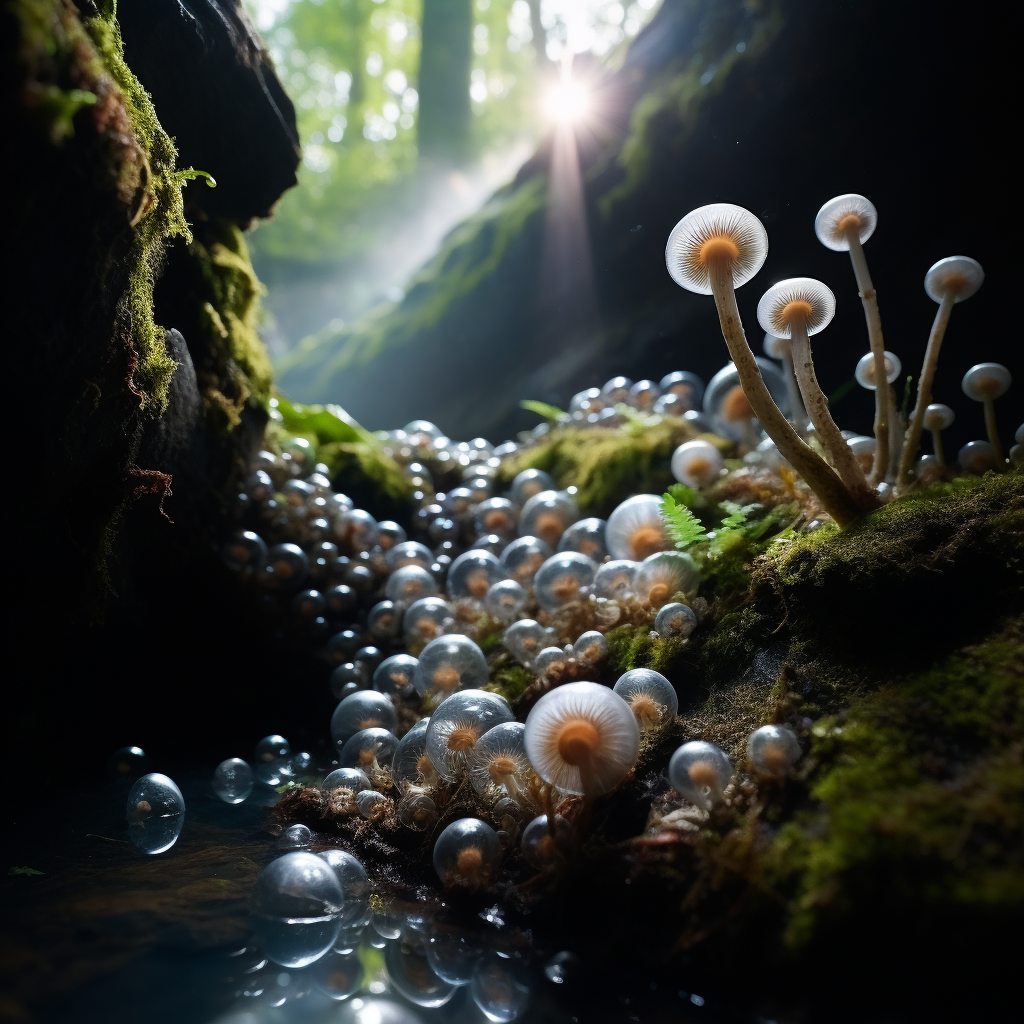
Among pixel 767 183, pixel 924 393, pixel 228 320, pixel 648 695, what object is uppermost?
pixel 767 183

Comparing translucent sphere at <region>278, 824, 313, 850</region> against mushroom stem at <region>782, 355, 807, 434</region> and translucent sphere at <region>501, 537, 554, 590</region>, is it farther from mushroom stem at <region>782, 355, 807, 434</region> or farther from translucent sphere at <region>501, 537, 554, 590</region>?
mushroom stem at <region>782, 355, 807, 434</region>

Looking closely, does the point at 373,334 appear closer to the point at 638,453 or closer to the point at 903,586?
the point at 638,453

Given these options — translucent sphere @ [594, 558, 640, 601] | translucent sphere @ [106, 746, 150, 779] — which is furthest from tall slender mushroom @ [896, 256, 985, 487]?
translucent sphere @ [106, 746, 150, 779]

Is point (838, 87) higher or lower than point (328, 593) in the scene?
higher

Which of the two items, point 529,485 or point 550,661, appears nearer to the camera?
point 550,661

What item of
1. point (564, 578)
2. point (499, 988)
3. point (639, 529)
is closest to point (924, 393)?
point (639, 529)

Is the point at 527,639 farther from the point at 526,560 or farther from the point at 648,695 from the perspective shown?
the point at 648,695

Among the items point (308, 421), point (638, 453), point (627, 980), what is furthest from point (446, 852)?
point (308, 421)
